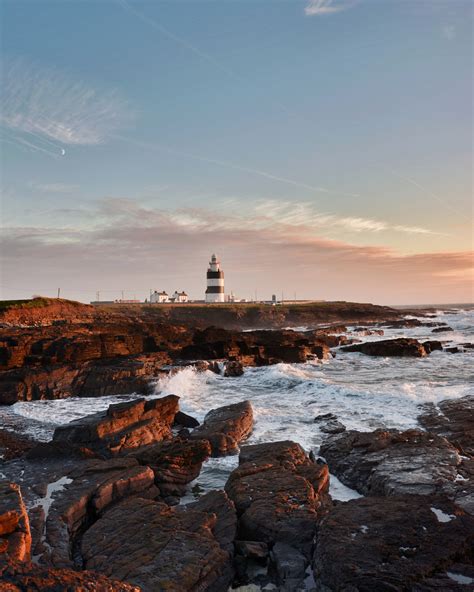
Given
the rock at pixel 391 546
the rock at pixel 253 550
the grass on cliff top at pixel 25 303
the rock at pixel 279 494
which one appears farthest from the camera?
the grass on cliff top at pixel 25 303

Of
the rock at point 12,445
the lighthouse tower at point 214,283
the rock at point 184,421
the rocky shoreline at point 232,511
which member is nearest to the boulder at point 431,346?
the rocky shoreline at point 232,511

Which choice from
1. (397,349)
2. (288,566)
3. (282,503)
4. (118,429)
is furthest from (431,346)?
(288,566)

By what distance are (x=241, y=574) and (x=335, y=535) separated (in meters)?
1.52

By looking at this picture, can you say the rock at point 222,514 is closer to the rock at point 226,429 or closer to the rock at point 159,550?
the rock at point 159,550

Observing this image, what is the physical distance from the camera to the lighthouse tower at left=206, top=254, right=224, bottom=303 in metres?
103

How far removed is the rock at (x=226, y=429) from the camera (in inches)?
474

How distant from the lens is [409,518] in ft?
21.8

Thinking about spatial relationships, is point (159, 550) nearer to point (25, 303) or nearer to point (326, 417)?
point (326, 417)

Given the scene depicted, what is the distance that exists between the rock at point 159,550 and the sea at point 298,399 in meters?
2.26

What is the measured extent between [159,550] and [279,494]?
263 centimetres

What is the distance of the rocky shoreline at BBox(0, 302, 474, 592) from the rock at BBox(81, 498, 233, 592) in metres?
0.02

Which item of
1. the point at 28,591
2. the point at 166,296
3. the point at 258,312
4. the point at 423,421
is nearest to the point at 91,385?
the point at 423,421

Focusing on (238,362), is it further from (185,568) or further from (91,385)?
(185,568)

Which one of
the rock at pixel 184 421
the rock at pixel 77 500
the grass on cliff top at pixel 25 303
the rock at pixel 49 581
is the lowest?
the rock at pixel 184 421
